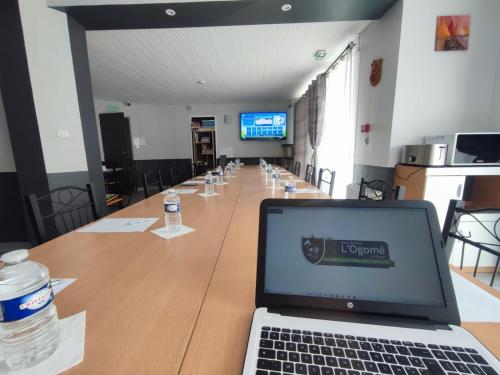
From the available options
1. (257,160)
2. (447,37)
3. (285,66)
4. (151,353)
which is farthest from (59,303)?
(257,160)

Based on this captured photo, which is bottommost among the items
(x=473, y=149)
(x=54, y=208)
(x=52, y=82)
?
(x=54, y=208)

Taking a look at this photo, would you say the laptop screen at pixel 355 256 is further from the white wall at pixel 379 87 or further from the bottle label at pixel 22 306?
the white wall at pixel 379 87

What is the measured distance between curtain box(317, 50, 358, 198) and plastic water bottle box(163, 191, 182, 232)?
2.88 meters

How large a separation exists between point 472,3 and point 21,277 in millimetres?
3576

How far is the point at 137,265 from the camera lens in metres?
0.74

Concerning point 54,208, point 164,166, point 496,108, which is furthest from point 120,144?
point 496,108

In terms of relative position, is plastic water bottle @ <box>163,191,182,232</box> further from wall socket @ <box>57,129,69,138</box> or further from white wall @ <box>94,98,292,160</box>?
white wall @ <box>94,98,292,160</box>

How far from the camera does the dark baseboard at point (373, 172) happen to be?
236 centimetres

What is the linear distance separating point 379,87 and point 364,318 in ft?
9.13

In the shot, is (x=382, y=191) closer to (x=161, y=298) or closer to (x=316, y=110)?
(x=161, y=298)

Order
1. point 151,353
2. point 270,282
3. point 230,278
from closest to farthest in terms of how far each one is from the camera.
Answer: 1. point 151,353
2. point 270,282
3. point 230,278

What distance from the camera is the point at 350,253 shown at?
516 mm

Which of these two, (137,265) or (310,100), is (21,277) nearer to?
(137,265)

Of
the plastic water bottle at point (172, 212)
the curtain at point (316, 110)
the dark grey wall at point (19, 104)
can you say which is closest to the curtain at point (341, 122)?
the curtain at point (316, 110)
